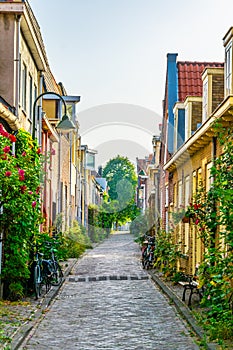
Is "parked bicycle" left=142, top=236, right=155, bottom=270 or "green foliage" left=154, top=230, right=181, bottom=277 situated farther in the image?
"parked bicycle" left=142, top=236, right=155, bottom=270

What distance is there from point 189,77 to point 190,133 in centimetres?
558

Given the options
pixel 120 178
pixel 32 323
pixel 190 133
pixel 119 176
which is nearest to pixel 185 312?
pixel 32 323

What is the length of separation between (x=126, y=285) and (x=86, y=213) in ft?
97.8

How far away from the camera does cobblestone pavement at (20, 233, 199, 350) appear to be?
9945 millimetres

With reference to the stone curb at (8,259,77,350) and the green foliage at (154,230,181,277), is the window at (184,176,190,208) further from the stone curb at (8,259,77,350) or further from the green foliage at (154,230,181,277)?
the stone curb at (8,259,77,350)

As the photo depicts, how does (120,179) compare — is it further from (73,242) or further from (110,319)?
(110,319)

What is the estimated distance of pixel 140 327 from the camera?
1141 cm

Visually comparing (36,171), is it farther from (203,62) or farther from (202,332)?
(203,62)

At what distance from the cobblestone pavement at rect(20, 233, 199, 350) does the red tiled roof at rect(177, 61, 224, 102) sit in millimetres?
8366

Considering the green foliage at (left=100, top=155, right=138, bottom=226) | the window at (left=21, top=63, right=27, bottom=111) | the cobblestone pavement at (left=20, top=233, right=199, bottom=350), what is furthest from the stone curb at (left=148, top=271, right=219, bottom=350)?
the green foliage at (left=100, top=155, right=138, bottom=226)

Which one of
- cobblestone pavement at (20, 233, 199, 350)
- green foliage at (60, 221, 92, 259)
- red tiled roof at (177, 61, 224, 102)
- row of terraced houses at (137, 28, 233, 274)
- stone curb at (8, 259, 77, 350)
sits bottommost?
cobblestone pavement at (20, 233, 199, 350)

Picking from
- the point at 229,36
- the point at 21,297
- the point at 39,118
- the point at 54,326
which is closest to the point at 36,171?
the point at 21,297

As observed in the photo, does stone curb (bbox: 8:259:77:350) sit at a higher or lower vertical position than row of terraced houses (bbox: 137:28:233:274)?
lower

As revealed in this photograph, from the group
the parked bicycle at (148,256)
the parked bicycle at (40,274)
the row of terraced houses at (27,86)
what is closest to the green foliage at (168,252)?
the parked bicycle at (148,256)
